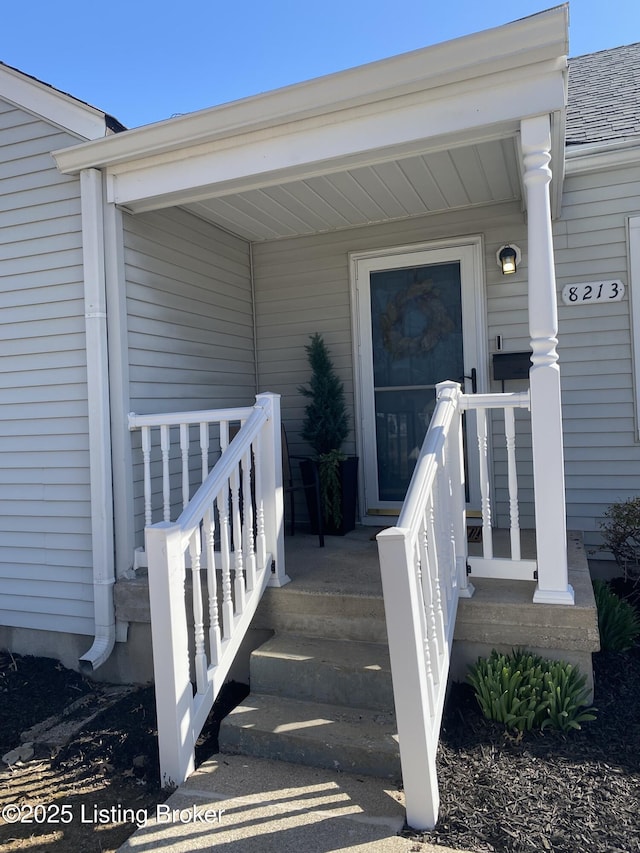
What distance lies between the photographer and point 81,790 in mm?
2270

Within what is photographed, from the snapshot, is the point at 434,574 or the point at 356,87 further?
the point at 356,87

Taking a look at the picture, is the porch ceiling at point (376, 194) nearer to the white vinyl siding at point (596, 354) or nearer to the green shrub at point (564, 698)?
the white vinyl siding at point (596, 354)

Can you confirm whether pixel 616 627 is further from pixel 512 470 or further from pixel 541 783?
pixel 541 783

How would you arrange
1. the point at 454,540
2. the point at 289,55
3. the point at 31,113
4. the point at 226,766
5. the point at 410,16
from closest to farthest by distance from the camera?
1. the point at 226,766
2. the point at 454,540
3. the point at 31,113
4. the point at 410,16
5. the point at 289,55

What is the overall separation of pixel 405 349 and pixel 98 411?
6.94 ft

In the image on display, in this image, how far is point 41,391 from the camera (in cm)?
353

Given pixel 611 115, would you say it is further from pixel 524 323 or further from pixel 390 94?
pixel 390 94

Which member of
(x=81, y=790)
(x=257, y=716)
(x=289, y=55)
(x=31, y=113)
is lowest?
(x=81, y=790)

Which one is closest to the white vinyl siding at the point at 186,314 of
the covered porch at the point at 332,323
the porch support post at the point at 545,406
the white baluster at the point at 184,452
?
the covered porch at the point at 332,323

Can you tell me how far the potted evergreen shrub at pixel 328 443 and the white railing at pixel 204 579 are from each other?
1024 millimetres

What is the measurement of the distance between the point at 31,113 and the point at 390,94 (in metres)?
2.18

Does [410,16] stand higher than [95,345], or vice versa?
[410,16]

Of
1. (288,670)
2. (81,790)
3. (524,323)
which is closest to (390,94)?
(524,323)

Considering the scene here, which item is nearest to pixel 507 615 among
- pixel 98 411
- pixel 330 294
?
pixel 98 411
